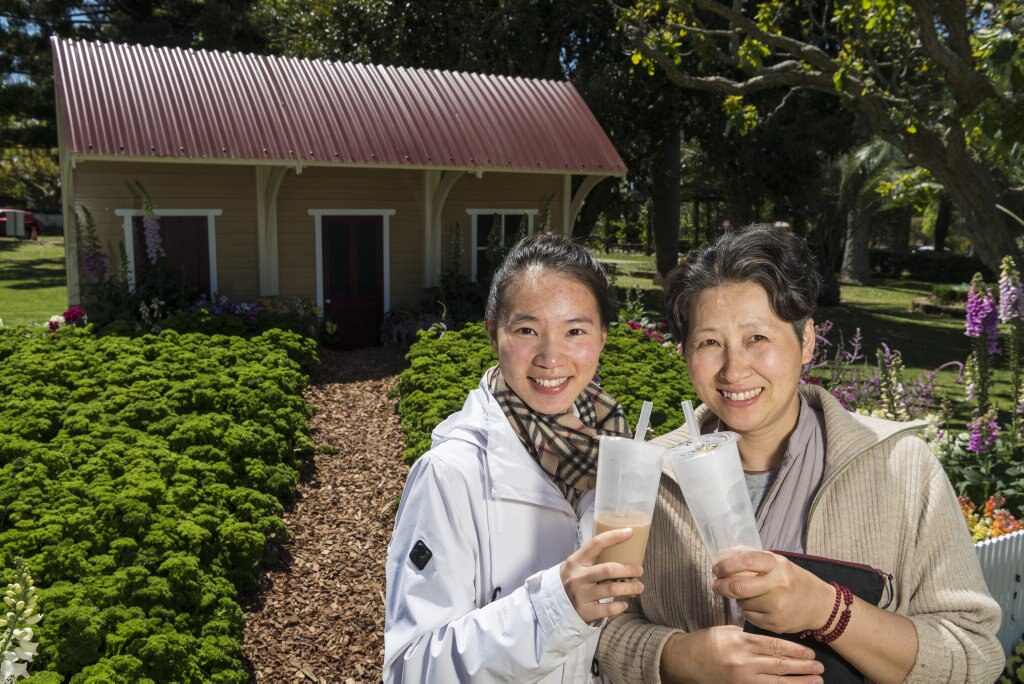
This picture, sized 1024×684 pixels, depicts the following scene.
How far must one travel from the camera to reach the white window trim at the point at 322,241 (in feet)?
47.2

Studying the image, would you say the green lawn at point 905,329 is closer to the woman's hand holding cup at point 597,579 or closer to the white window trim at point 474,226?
the white window trim at point 474,226

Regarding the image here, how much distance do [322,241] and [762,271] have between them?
511 inches

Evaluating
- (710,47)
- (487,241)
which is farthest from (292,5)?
(710,47)

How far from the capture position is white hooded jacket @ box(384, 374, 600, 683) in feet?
6.00

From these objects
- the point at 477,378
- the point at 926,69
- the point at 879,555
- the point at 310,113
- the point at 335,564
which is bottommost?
the point at 335,564

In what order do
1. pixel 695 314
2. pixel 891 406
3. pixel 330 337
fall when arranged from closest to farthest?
pixel 695 314, pixel 891 406, pixel 330 337

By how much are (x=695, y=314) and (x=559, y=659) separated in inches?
34.1

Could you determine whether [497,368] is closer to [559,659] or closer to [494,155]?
→ [559,659]

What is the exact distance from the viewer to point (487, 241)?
15.7 m

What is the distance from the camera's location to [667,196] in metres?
24.3

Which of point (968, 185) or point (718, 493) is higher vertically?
point (968, 185)

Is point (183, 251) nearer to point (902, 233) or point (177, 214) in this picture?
point (177, 214)

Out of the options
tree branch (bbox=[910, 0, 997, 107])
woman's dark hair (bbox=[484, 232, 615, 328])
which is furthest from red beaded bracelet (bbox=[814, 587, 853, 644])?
tree branch (bbox=[910, 0, 997, 107])

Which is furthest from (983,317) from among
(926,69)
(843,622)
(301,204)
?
(301,204)
